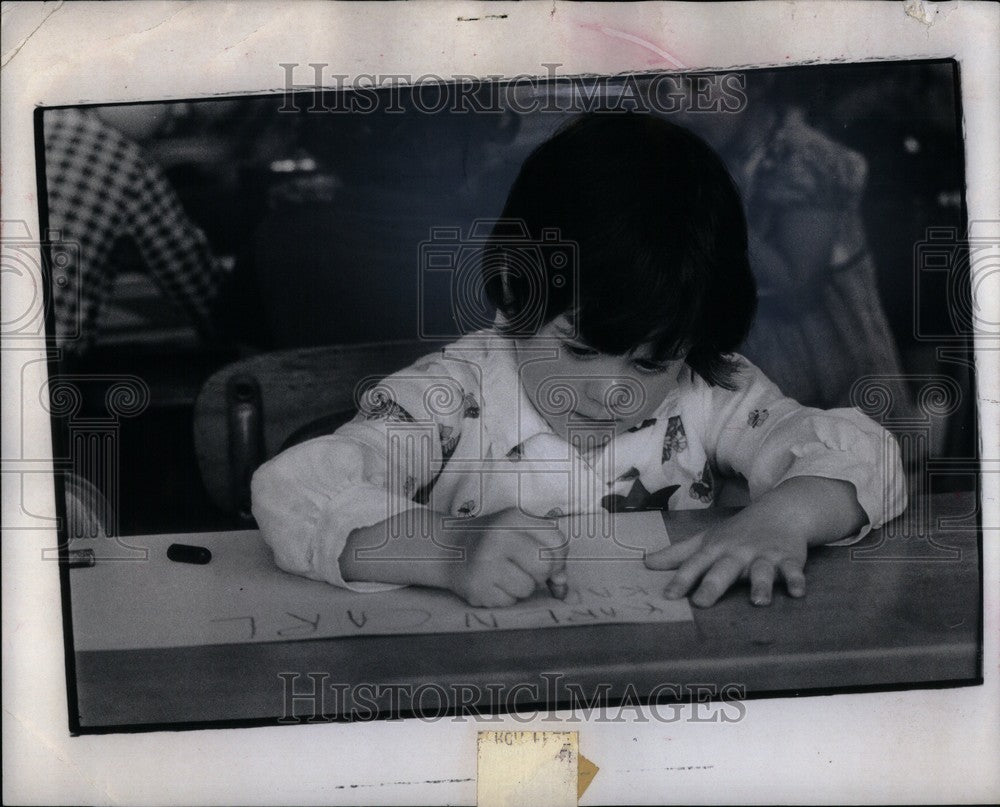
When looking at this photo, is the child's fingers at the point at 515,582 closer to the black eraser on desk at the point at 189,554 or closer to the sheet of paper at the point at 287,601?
Answer: the sheet of paper at the point at 287,601

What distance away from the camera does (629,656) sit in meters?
0.89

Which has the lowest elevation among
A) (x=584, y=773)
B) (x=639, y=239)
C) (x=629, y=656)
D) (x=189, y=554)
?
(x=584, y=773)

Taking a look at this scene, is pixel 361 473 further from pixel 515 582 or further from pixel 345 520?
pixel 515 582

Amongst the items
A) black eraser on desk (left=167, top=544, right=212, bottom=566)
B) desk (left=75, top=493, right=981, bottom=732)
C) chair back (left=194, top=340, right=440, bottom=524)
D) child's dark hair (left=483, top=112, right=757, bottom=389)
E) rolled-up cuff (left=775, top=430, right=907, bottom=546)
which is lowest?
desk (left=75, top=493, right=981, bottom=732)

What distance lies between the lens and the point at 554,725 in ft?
2.98

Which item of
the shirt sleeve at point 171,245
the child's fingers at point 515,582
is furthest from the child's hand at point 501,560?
the shirt sleeve at point 171,245

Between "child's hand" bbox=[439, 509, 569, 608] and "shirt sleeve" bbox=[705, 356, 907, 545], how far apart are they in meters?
0.18

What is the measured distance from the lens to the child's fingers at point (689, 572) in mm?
886

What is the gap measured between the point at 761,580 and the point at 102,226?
67 centimetres

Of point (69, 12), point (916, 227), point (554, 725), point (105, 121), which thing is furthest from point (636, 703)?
point (69, 12)

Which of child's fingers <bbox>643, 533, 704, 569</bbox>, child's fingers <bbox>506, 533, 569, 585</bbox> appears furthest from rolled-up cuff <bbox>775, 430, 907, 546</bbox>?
child's fingers <bbox>506, 533, 569, 585</bbox>

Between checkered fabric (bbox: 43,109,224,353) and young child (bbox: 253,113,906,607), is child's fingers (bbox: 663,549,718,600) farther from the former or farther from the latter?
checkered fabric (bbox: 43,109,224,353)

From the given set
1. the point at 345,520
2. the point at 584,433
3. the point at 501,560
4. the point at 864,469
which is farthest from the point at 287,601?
the point at 864,469

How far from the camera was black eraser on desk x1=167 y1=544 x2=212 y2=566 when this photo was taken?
895mm
